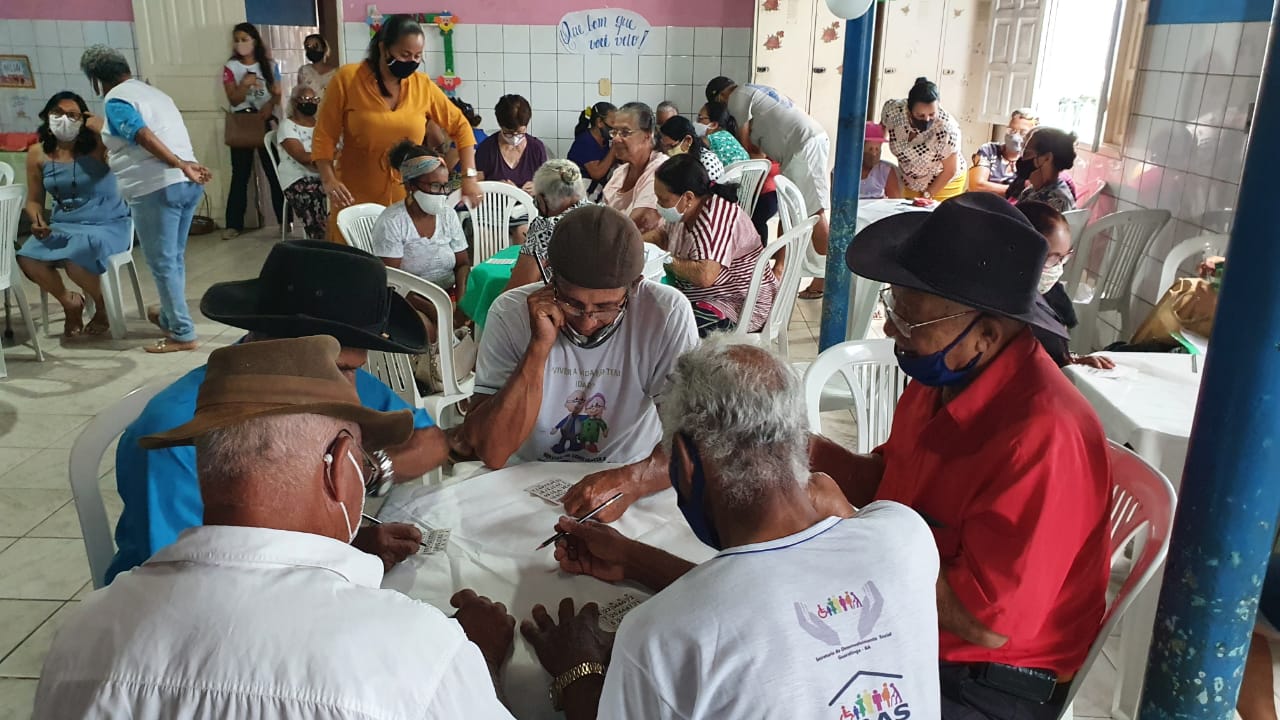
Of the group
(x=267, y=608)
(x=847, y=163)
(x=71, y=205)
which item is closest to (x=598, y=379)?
(x=267, y=608)

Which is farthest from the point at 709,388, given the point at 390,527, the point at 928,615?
the point at 390,527

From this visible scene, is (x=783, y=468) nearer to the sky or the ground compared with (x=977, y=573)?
nearer to the sky

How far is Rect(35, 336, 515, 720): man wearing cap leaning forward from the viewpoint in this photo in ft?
3.16

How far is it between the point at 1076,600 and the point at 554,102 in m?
7.63

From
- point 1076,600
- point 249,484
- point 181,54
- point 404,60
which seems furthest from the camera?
point 181,54

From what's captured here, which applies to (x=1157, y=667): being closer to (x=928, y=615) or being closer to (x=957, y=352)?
(x=928, y=615)

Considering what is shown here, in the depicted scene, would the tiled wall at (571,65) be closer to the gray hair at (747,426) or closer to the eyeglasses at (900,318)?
the eyeglasses at (900,318)

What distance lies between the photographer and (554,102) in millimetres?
8469

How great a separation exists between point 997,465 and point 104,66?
5173 millimetres

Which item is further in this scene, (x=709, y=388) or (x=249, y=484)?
(x=709, y=388)

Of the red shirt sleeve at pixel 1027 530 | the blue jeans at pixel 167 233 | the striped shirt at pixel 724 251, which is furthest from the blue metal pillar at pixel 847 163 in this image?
the blue jeans at pixel 167 233

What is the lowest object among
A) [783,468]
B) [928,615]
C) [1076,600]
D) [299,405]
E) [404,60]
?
[1076,600]

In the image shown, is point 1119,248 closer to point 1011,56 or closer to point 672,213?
point 672,213

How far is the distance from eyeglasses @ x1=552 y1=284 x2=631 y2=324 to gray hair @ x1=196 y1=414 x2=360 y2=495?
3.80ft
